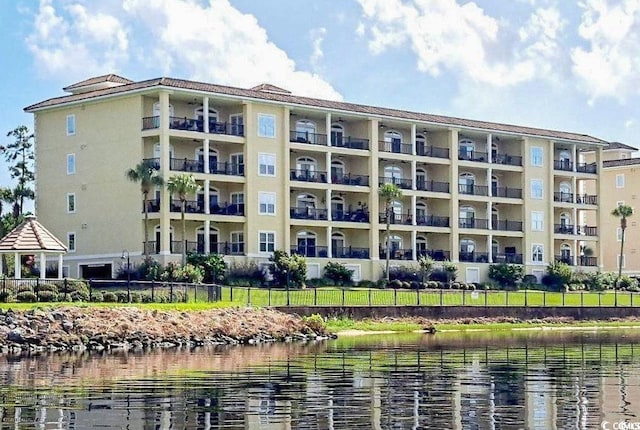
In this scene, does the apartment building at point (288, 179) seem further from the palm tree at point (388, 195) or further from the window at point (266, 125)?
the palm tree at point (388, 195)

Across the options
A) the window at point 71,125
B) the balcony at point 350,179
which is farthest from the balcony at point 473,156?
the window at point 71,125

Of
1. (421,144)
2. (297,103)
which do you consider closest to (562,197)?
(421,144)

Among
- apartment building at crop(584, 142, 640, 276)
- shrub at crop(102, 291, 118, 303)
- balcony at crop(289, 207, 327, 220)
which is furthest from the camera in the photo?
apartment building at crop(584, 142, 640, 276)

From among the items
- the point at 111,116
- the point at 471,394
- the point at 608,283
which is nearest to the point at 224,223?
the point at 111,116

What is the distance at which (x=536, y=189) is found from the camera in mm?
116438

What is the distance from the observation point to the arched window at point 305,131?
101m

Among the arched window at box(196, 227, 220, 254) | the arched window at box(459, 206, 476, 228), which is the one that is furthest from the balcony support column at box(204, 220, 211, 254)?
the arched window at box(459, 206, 476, 228)

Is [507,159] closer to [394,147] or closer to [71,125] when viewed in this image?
[394,147]

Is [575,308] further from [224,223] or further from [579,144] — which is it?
[579,144]

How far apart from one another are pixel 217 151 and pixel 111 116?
28.9 ft

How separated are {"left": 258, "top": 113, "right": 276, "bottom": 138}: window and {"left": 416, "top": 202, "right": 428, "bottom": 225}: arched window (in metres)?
18.1

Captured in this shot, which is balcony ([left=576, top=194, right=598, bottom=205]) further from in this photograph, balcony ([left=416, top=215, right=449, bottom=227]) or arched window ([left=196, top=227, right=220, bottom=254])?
arched window ([left=196, top=227, right=220, bottom=254])

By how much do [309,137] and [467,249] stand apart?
67.8ft

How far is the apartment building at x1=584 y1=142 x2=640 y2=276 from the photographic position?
137 m
